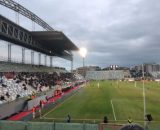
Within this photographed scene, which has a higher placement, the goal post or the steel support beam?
the steel support beam

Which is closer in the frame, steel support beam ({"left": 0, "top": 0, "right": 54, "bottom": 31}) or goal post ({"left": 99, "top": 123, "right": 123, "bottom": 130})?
goal post ({"left": 99, "top": 123, "right": 123, "bottom": 130})

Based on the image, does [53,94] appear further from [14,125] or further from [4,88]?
[14,125]

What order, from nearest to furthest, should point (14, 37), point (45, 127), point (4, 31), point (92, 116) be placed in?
point (45, 127)
point (92, 116)
point (4, 31)
point (14, 37)

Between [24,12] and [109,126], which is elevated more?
[24,12]

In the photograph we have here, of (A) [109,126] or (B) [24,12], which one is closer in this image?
(A) [109,126]

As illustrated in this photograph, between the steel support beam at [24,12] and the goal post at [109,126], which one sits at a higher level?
the steel support beam at [24,12]

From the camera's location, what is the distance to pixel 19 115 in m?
36.7

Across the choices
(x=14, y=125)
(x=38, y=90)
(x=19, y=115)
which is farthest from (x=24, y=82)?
(x=14, y=125)

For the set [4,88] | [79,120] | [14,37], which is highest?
[14,37]


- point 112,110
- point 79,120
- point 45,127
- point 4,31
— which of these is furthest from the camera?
point 4,31

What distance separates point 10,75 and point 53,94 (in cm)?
1049

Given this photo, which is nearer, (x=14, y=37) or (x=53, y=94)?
(x=14, y=37)

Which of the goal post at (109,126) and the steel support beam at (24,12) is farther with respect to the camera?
the steel support beam at (24,12)

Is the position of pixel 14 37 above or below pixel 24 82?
above
